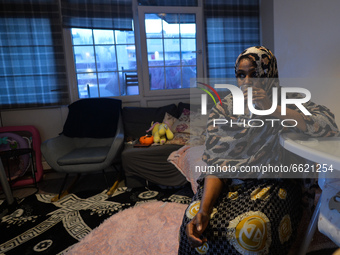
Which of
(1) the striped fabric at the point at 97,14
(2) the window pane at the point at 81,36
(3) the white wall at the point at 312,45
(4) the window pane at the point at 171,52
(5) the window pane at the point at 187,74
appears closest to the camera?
(3) the white wall at the point at 312,45

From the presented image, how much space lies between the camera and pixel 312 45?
6.41ft

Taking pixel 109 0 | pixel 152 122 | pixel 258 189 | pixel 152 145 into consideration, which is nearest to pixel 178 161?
pixel 152 145

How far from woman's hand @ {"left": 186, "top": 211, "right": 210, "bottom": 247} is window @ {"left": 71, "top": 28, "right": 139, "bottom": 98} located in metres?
2.55

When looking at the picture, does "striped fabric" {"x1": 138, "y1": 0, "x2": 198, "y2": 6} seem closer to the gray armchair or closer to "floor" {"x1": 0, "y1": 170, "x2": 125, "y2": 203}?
the gray armchair

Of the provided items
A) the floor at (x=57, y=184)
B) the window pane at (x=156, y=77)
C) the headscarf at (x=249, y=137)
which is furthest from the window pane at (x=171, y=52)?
the headscarf at (x=249, y=137)

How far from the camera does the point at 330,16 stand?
1.68 m

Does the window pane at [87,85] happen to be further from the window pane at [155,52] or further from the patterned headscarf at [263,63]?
the patterned headscarf at [263,63]

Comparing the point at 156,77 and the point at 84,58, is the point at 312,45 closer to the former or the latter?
the point at 156,77

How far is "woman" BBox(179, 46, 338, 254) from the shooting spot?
97cm

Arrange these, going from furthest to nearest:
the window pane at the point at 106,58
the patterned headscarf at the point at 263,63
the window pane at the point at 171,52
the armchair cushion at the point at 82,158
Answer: the window pane at the point at 171,52 < the window pane at the point at 106,58 < the armchair cushion at the point at 82,158 < the patterned headscarf at the point at 263,63

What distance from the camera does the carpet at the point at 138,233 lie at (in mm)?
1598

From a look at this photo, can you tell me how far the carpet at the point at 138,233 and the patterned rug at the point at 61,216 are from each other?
10cm

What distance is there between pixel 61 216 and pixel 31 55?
194cm

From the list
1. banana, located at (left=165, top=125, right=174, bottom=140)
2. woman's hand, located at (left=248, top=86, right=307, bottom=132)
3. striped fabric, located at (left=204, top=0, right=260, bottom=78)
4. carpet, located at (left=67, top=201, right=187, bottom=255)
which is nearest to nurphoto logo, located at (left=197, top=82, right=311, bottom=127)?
woman's hand, located at (left=248, top=86, right=307, bottom=132)
